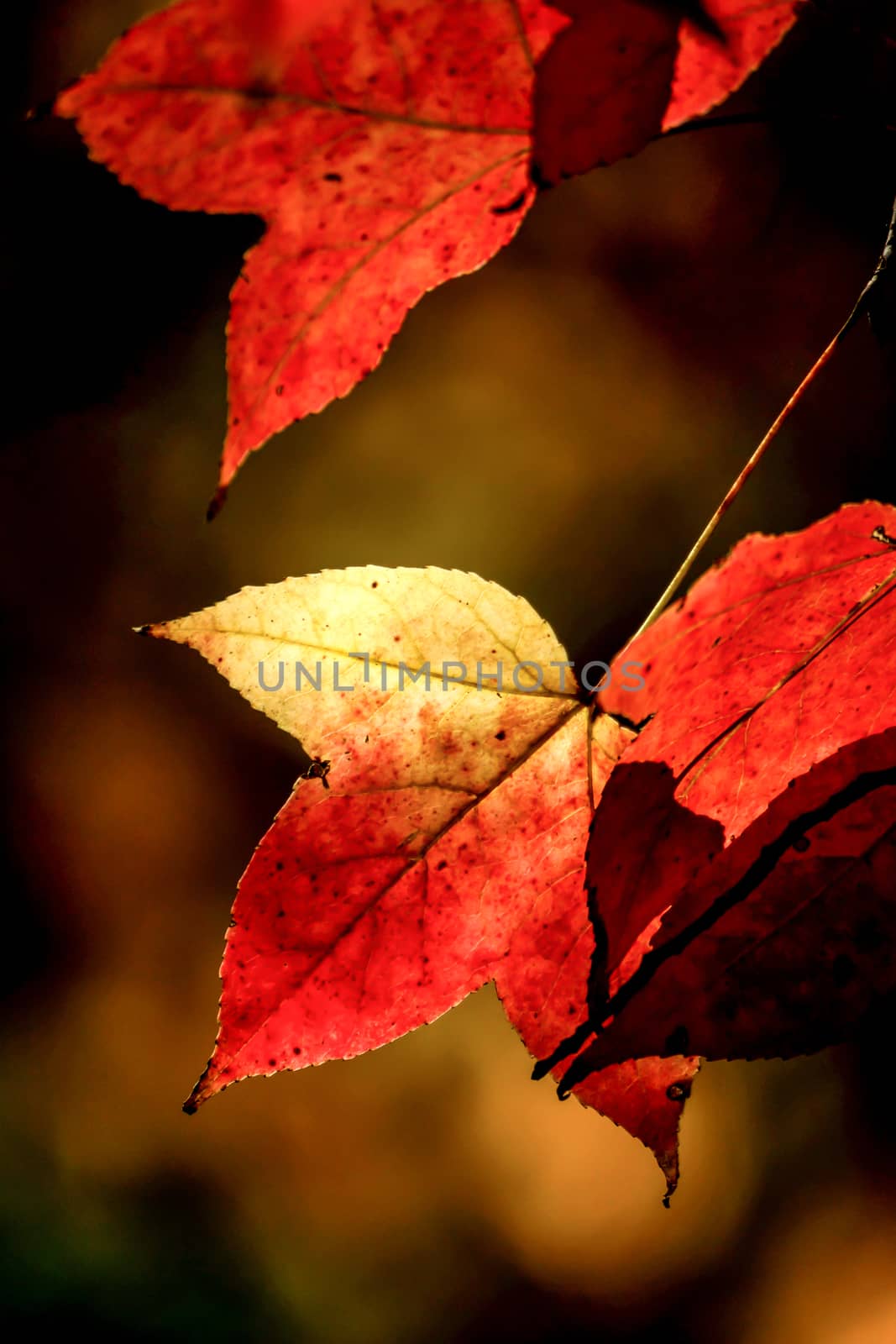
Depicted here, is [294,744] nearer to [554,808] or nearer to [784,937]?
[554,808]

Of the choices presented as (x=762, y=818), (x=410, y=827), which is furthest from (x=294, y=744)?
(x=762, y=818)

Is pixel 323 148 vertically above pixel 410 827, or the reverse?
pixel 323 148

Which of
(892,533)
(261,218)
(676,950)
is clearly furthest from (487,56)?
(676,950)

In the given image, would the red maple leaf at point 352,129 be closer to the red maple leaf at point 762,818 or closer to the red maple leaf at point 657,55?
the red maple leaf at point 657,55

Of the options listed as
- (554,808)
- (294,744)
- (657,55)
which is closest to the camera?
(657,55)

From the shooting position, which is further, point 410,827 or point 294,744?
point 294,744

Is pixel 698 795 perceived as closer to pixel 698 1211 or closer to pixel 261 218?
pixel 261 218

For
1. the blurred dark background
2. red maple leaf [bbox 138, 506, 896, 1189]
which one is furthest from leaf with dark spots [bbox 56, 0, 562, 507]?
the blurred dark background
